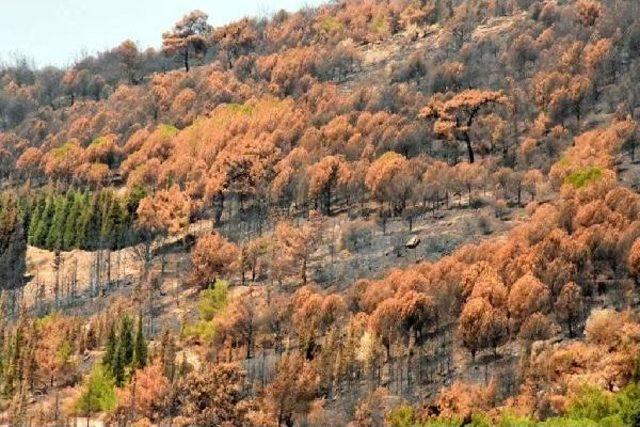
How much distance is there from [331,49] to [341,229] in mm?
70286

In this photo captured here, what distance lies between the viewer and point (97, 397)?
75188 mm

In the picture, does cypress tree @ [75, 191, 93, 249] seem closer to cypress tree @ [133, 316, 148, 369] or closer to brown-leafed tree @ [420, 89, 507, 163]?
cypress tree @ [133, 316, 148, 369]

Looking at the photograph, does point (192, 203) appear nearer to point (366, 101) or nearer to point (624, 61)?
point (366, 101)

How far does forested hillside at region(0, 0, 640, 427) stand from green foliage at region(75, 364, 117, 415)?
0.76 feet

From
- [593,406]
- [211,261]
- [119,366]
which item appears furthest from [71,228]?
[593,406]

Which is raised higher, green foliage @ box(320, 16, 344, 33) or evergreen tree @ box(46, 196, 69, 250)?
green foliage @ box(320, 16, 344, 33)

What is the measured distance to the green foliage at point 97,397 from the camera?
7469cm

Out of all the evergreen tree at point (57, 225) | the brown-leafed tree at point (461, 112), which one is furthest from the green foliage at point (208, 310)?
the brown-leafed tree at point (461, 112)

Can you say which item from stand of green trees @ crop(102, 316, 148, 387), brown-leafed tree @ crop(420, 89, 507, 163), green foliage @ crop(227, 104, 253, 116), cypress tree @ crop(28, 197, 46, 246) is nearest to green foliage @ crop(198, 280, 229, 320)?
stand of green trees @ crop(102, 316, 148, 387)

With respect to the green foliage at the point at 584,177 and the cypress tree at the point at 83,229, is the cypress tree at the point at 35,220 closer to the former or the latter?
the cypress tree at the point at 83,229

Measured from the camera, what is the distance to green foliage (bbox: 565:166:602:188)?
8838cm

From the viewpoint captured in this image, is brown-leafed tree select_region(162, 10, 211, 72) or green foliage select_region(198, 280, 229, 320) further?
brown-leafed tree select_region(162, 10, 211, 72)

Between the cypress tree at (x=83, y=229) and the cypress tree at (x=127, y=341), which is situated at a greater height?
the cypress tree at (x=83, y=229)

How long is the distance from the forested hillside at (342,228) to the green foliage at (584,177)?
0.22m
